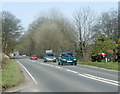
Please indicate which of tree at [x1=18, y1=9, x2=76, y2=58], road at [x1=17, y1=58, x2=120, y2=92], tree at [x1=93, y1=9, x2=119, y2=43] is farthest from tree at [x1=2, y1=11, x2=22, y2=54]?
road at [x1=17, y1=58, x2=120, y2=92]

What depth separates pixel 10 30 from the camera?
5728cm

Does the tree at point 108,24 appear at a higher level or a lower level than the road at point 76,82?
higher

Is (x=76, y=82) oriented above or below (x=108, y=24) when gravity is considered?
below

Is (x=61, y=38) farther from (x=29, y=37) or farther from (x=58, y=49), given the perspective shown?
(x=29, y=37)

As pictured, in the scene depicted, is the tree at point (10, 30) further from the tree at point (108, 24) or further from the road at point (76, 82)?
the road at point (76, 82)

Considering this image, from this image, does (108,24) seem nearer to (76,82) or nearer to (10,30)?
(10,30)

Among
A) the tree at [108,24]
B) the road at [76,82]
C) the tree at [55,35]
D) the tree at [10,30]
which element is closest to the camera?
the road at [76,82]

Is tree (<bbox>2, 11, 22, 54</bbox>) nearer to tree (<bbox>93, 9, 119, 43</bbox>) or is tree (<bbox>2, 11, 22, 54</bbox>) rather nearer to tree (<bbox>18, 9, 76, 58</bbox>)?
tree (<bbox>18, 9, 76, 58</bbox>)

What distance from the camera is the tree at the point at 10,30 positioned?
56.0 m

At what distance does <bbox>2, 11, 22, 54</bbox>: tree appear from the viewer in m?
56.0

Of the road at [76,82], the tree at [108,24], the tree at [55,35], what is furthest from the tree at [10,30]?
the road at [76,82]

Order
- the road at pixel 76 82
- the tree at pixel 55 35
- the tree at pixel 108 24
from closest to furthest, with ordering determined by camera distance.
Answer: the road at pixel 76 82, the tree at pixel 55 35, the tree at pixel 108 24

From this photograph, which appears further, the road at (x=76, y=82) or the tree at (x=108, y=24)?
the tree at (x=108, y=24)

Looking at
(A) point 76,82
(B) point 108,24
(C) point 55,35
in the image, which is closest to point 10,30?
(C) point 55,35
